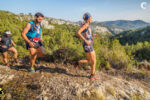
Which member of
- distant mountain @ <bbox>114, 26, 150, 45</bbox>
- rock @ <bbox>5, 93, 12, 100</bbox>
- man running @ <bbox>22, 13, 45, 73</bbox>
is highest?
man running @ <bbox>22, 13, 45, 73</bbox>

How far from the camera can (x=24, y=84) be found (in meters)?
2.36

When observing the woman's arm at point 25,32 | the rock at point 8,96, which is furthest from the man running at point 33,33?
the rock at point 8,96

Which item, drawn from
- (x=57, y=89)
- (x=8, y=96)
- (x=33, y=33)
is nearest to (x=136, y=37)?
(x=33, y=33)

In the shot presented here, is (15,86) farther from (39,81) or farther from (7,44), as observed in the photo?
(7,44)

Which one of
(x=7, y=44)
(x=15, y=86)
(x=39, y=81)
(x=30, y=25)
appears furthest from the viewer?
(x=7, y=44)

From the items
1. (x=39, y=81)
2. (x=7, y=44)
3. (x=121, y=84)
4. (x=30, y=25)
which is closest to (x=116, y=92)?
(x=121, y=84)

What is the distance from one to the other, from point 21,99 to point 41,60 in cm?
219

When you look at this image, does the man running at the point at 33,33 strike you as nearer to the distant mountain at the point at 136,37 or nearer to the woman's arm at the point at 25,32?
the woman's arm at the point at 25,32

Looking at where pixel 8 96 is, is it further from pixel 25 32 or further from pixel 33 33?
pixel 33 33

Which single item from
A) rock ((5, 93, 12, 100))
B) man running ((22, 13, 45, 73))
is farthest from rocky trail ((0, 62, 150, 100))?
man running ((22, 13, 45, 73))

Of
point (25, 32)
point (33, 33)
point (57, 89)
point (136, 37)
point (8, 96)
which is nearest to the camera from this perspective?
point (8, 96)

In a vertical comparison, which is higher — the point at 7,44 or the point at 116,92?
the point at 7,44

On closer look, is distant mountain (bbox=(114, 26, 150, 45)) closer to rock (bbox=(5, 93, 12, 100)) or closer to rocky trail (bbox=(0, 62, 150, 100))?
rocky trail (bbox=(0, 62, 150, 100))

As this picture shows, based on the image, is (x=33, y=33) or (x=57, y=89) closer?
(x=57, y=89)
